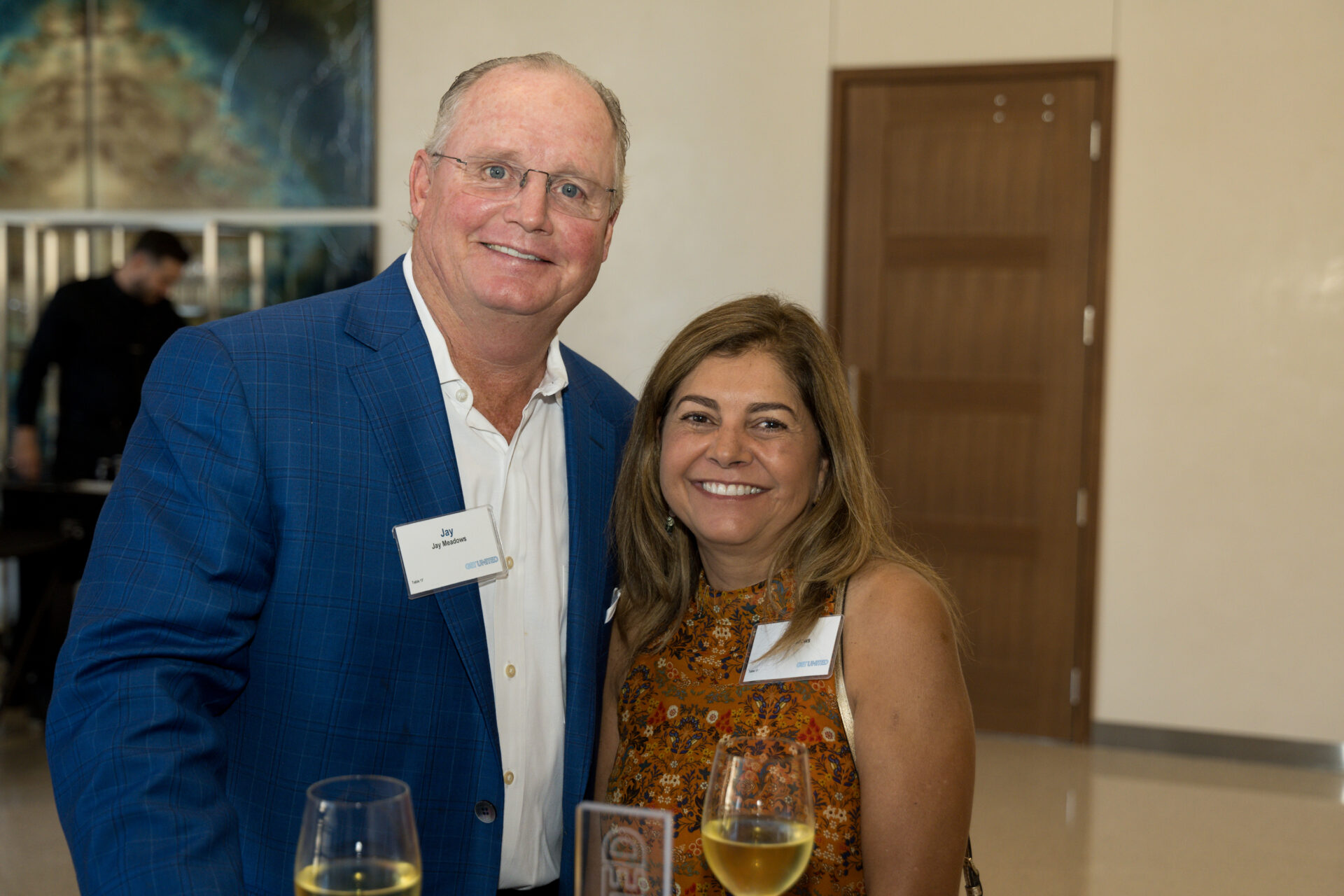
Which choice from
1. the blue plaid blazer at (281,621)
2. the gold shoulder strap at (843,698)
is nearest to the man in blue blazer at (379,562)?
Answer: the blue plaid blazer at (281,621)

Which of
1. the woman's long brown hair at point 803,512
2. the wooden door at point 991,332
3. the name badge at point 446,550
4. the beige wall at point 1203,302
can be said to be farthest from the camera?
the wooden door at point 991,332

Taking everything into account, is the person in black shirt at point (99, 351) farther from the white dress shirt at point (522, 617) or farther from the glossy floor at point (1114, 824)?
the white dress shirt at point (522, 617)

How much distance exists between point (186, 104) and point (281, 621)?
576cm

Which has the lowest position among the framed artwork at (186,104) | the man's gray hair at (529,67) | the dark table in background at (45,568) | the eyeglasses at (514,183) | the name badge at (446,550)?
the dark table in background at (45,568)

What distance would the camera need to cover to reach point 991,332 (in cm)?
553

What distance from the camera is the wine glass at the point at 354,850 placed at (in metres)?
0.97

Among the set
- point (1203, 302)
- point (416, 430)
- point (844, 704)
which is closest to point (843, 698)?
point (844, 704)

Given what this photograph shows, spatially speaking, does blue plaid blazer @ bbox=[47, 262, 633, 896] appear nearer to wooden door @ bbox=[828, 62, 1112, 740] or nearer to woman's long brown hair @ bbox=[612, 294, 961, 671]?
woman's long brown hair @ bbox=[612, 294, 961, 671]

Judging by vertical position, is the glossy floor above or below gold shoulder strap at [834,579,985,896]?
below

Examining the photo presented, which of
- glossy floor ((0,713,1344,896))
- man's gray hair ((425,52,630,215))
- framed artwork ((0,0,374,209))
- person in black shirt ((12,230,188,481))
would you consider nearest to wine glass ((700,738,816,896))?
man's gray hair ((425,52,630,215))

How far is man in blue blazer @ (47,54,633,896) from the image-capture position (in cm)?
133

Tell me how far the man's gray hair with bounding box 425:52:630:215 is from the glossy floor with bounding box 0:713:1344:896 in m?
2.79

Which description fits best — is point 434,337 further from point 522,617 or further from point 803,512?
point 803,512

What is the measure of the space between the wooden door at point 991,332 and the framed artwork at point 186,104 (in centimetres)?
265
